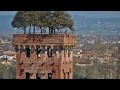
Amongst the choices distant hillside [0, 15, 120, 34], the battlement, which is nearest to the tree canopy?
the battlement

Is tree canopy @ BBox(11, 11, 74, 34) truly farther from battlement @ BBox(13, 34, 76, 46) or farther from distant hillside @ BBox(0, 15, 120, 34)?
distant hillside @ BBox(0, 15, 120, 34)

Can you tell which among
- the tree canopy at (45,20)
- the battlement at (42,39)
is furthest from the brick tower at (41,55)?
the tree canopy at (45,20)

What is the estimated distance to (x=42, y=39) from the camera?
22.9 m

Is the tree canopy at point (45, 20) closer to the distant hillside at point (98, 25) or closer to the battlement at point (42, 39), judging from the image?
the battlement at point (42, 39)

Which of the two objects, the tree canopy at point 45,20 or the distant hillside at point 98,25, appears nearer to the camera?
the tree canopy at point 45,20

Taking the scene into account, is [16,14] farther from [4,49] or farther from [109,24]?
[109,24]

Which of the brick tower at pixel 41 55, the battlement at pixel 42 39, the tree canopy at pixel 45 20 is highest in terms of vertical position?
the tree canopy at pixel 45 20

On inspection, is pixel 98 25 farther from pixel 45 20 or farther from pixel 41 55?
pixel 45 20

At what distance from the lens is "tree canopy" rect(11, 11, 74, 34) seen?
69.9ft

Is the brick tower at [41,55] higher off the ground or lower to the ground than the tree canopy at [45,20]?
lower

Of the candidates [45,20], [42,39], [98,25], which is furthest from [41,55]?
[98,25]

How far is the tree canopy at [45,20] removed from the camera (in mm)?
21312
